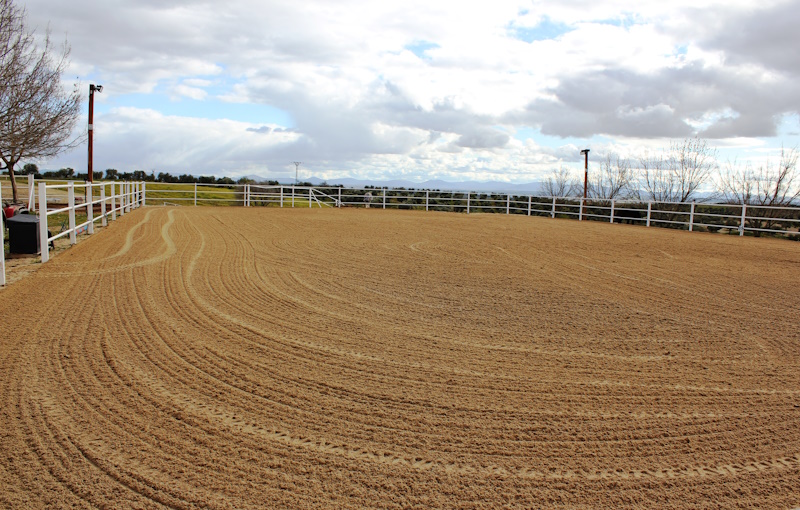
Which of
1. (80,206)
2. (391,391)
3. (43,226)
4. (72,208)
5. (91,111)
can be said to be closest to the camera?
(391,391)

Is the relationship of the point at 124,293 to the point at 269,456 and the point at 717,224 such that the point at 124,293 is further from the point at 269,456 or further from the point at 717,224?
the point at 717,224

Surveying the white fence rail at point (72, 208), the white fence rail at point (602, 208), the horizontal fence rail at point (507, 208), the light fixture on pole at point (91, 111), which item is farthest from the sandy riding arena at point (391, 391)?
the light fixture on pole at point (91, 111)

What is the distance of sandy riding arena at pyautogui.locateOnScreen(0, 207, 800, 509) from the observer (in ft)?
11.2

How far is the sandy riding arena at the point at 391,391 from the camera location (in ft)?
11.2

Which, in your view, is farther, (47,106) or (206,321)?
(47,106)

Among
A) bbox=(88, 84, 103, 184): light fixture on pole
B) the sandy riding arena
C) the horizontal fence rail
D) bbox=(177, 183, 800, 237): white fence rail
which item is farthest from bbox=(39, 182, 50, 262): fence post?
bbox=(177, 183, 800, 237): white fence rail

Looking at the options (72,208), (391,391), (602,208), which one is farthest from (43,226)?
(602,208)

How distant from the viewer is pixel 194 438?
3.87 metres

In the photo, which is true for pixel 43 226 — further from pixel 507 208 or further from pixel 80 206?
pixel 507 208

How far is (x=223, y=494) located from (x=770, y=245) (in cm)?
1970

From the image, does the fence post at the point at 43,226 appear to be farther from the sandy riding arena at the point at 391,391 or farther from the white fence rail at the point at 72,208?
the sandy riding arena at the point at 391,391

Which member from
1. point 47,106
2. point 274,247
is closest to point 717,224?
point 274,247

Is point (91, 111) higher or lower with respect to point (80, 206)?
higher

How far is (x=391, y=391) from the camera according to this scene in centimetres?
479
